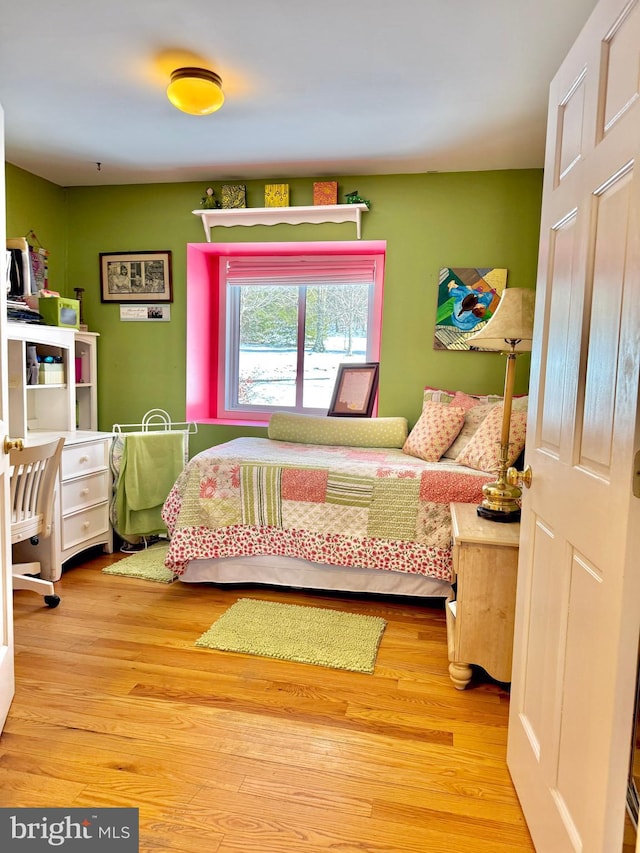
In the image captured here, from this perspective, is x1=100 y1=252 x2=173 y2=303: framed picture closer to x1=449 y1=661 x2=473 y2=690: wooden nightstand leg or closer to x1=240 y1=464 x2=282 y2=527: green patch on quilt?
x1=240 y1=464 x2=282 y2=527: green patch on quilt

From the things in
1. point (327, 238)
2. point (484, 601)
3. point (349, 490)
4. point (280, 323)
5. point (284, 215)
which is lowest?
point (484, 601)

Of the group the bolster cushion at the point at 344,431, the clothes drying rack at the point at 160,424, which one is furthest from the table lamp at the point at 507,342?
the clothes drying rack at the point at 160,424

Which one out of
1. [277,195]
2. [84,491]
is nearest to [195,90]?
[277,195]

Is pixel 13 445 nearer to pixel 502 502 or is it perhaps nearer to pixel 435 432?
pixel 502 502

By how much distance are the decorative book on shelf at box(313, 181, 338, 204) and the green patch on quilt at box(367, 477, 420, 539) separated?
195 centimetres

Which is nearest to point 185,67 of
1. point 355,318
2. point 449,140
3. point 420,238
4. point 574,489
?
point 449,140

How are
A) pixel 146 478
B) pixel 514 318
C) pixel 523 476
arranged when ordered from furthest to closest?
1. pixel 146 478
2. pixel 514 318
3. pixel 523 476

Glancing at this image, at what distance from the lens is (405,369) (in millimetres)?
3670

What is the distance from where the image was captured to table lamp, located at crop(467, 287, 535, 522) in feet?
6.80

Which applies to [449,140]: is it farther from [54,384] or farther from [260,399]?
[54,384]

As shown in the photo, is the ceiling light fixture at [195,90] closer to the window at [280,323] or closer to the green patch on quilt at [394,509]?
the window at [280,323]

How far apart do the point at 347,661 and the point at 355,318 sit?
8.39ft

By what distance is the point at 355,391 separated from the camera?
12.6 feet

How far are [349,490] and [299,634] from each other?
72 cm
